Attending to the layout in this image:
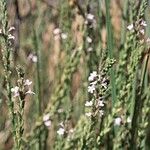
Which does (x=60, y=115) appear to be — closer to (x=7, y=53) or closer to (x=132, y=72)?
(x=132, y=72)

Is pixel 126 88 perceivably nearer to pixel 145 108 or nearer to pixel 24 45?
pixel 145 108

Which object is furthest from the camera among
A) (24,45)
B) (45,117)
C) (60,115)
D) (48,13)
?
(48,13)

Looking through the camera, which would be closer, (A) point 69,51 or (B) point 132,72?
(B) point 132,72

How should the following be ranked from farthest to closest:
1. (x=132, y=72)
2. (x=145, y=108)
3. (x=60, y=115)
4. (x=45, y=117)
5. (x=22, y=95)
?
1. (x=60, y=115)
2. (x=45, y=117)
3. (x=145, y=108)
4. (x=132, y=72)
5. (x=22, y=95)

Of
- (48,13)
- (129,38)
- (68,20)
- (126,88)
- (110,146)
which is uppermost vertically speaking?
(48,13)

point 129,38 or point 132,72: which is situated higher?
point 129,38

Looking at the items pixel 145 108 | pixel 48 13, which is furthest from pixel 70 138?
pixel 48 13

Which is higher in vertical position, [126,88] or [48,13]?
[48,13]

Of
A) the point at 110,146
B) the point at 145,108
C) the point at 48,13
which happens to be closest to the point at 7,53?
the point at 145,108

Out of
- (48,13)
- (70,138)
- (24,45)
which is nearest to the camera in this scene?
(70,138)
